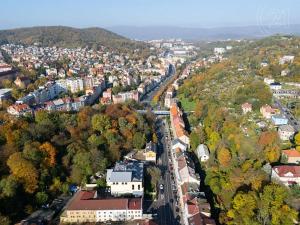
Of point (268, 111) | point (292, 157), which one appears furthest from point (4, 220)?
point (268, 111)

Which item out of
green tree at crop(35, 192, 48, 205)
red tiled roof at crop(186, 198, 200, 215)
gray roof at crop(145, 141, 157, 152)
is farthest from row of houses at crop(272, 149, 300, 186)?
green tree at crop(35, 192, 48, 205)

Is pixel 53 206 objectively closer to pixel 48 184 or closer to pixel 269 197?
pixel 48 184

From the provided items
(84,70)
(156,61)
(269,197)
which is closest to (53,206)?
(269,197)

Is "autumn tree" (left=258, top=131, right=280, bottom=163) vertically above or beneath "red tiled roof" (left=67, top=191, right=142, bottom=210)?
above

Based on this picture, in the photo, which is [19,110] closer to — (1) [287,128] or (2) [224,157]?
(2) [224,157]

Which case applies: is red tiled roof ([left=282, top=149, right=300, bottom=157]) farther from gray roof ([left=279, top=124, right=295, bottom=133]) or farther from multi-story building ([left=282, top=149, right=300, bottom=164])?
gray roof ([left=279, top=124, right=295, bottom=133])
